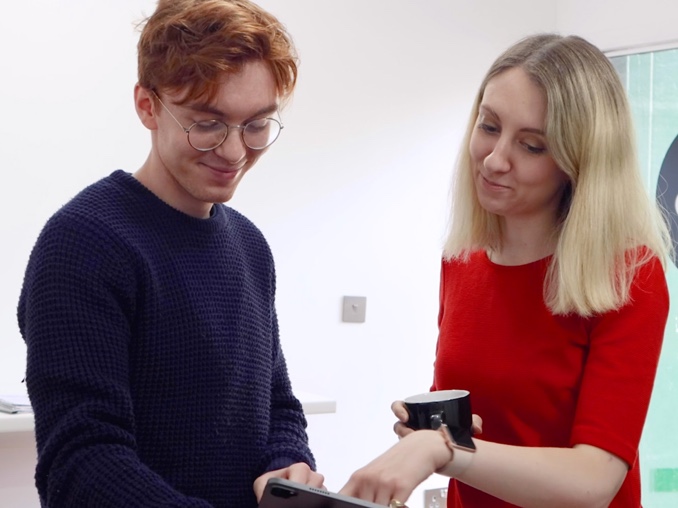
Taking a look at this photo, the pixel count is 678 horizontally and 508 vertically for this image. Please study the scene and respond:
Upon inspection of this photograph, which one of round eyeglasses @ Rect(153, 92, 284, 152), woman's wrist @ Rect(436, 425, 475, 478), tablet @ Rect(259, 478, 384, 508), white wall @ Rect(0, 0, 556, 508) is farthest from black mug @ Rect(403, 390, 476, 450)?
white wall @ Rect(0, 0, 556, 508)

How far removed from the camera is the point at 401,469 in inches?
45.8

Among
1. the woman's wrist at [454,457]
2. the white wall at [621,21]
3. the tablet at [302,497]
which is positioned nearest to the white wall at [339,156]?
the white wall at [621,21]

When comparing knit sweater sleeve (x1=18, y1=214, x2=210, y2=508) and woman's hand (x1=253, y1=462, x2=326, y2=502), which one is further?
woman's hand (x1=253, y1=462, x2=326, y2=502)

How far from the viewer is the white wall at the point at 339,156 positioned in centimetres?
293

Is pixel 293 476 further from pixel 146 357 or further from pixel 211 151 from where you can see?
pixel 211 151

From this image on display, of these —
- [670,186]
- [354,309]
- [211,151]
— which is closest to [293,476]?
[211,151]

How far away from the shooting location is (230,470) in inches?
47.6

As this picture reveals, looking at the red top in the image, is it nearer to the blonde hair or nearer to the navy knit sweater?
the blonde hair

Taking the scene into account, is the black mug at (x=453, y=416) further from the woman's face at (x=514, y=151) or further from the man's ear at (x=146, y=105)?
the man's ear at (x=146, y=105)

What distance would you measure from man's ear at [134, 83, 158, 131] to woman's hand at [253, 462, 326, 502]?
48 cm

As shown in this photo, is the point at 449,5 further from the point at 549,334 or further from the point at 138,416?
the point at 138,416

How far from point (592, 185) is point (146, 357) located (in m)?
0.73

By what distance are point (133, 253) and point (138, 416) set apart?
20 cm

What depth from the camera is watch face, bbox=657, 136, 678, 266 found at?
146 inches
